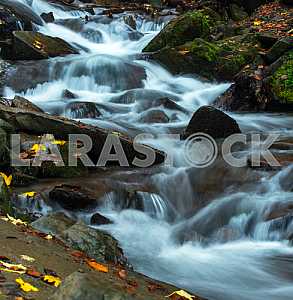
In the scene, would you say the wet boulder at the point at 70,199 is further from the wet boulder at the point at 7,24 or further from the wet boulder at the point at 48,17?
the wet boulder at the point at 48,17

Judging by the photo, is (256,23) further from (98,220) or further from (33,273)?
(33,273)

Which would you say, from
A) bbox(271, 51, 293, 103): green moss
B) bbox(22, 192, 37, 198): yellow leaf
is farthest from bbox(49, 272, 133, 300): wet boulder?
bbox(271, 51, 293, 103): green moss

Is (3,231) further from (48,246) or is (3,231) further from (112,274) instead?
(112,274)

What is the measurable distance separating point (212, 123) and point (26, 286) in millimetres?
6116

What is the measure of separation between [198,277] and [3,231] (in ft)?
6.52

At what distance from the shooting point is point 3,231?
3.87 metres

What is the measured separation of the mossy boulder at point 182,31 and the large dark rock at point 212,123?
654 cm

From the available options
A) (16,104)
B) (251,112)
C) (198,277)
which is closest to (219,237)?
(198,277)

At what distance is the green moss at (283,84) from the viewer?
10.4m

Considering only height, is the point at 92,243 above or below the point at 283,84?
below

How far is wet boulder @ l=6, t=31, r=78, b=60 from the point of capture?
13117 mm

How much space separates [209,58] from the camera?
42.6ft

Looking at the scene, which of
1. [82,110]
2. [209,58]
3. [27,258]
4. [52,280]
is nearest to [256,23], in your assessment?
[209,58]

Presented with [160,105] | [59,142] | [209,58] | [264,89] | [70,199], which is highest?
[209,58]
